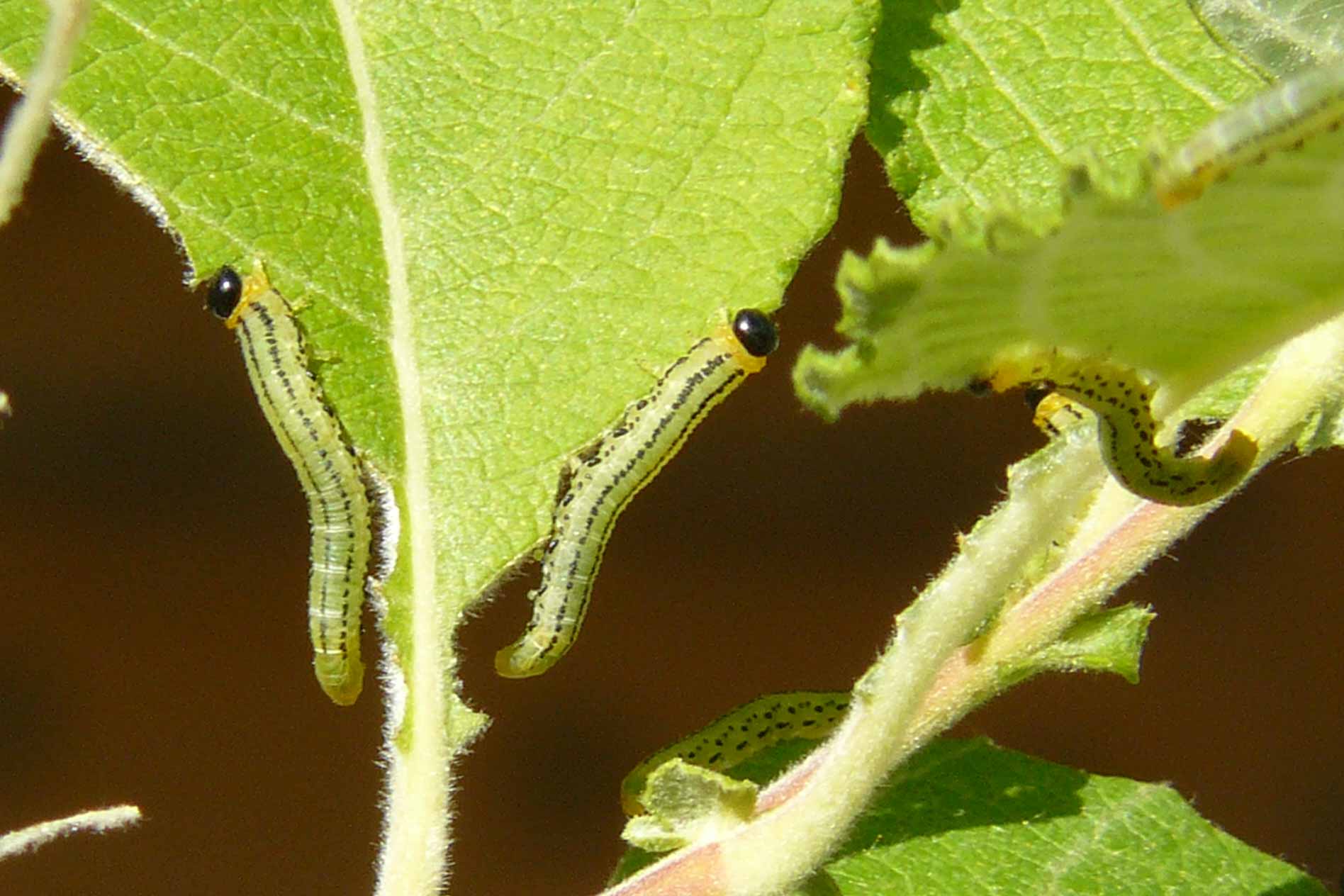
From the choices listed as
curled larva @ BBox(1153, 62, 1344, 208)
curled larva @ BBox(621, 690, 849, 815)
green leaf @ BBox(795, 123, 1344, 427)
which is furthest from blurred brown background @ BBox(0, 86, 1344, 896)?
curled larva @ BBox(1153, 62, 1344, 208)

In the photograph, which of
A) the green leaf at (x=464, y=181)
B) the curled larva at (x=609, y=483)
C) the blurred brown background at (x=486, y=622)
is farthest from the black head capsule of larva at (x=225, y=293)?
the blurred brown background at (x=486, y=622)

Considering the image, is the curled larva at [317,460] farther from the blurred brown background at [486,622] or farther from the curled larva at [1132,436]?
the blurred brown background at [486,622]

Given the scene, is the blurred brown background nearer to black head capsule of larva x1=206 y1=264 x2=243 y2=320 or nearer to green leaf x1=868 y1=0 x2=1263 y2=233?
black head capsule of larva x1=206 y1=264 x2=243 y2=320

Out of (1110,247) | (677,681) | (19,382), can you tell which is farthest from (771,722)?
(19,382)

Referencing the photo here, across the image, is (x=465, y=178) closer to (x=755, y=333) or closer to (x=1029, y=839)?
→ (x=755, y=333)

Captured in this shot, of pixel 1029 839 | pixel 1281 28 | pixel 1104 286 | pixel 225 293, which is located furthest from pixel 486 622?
pixel 1104 286

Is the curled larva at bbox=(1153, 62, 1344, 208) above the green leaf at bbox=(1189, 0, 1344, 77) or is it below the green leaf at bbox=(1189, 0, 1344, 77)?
below

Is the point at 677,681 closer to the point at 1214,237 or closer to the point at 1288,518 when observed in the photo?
the point at 1288,518
